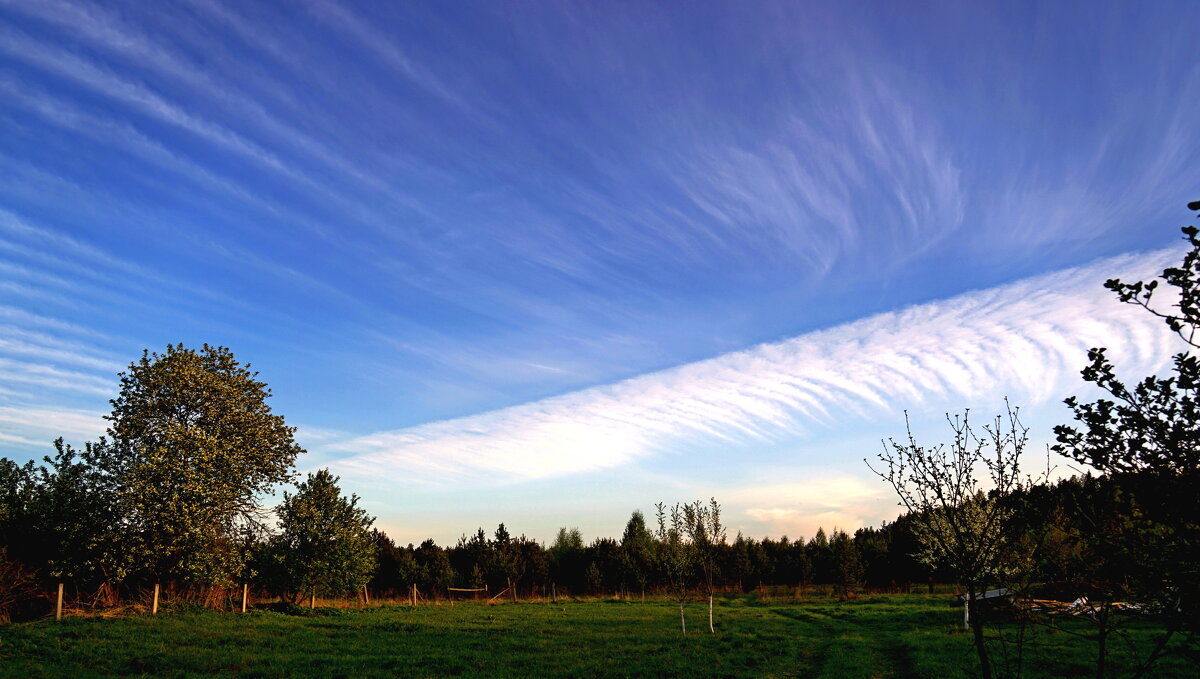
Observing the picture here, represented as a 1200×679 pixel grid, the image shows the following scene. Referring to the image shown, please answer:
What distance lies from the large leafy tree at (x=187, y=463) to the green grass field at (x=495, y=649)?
3.34 m

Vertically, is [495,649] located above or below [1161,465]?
below

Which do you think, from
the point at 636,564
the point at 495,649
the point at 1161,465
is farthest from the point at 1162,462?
the point at 636,564

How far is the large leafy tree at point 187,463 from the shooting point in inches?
1217

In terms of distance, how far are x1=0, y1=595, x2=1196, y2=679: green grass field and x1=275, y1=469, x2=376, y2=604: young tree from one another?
8727 millimetres

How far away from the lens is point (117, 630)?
2359 cm

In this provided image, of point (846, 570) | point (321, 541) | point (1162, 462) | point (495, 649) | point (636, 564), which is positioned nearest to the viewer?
point (1162, 462)

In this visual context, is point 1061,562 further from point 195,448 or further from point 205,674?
point 195,448

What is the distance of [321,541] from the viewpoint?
42.3 m

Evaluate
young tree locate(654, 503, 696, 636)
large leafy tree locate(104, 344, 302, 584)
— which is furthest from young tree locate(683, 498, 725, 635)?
large leafy tree locate(104, 344, 302, 584)

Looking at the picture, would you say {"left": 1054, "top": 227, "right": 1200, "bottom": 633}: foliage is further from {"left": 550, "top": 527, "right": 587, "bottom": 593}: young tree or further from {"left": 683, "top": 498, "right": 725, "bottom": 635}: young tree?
{"left": 550, "top": 527, "right": 587, "bottom": 593}: young tree

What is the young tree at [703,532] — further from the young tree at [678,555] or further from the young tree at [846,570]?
the young tree at [846,570]

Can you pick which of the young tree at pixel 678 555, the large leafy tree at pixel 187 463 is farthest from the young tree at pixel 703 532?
the large leafy tree at pixel 187 463

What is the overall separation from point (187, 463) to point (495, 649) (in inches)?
796

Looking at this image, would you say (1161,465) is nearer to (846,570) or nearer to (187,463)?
(187,463)
